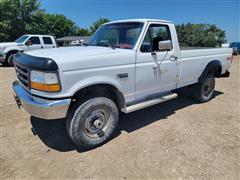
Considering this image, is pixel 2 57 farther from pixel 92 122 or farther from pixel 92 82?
pixel 92 82

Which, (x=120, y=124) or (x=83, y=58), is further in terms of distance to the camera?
(x=120, y=124)

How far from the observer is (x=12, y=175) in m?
2.61

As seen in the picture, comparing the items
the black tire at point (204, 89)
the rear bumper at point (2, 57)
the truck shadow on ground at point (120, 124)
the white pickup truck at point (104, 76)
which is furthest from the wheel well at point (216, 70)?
the rear bumper at point (2, 57)

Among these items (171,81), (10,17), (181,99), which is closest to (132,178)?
(171,81)

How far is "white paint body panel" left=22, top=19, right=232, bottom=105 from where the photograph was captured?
273cm

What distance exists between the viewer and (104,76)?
3.05 meters

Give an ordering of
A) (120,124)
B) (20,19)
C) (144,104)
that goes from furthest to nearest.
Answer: (20,19) < (120,124) < (144,104)

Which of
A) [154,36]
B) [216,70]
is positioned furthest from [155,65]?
[216,70]

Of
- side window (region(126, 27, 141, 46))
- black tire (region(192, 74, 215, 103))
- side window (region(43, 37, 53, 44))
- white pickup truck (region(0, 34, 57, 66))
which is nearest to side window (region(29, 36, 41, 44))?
white pickup truck (region(0, 34, 57, 66))

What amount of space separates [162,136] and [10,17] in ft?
102

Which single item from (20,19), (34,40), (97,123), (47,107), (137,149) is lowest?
(137,149)

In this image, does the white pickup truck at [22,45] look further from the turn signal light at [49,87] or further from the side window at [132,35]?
the turn signal light at [49,87]

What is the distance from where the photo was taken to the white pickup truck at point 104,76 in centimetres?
269

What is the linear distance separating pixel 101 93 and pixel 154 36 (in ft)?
5.44
